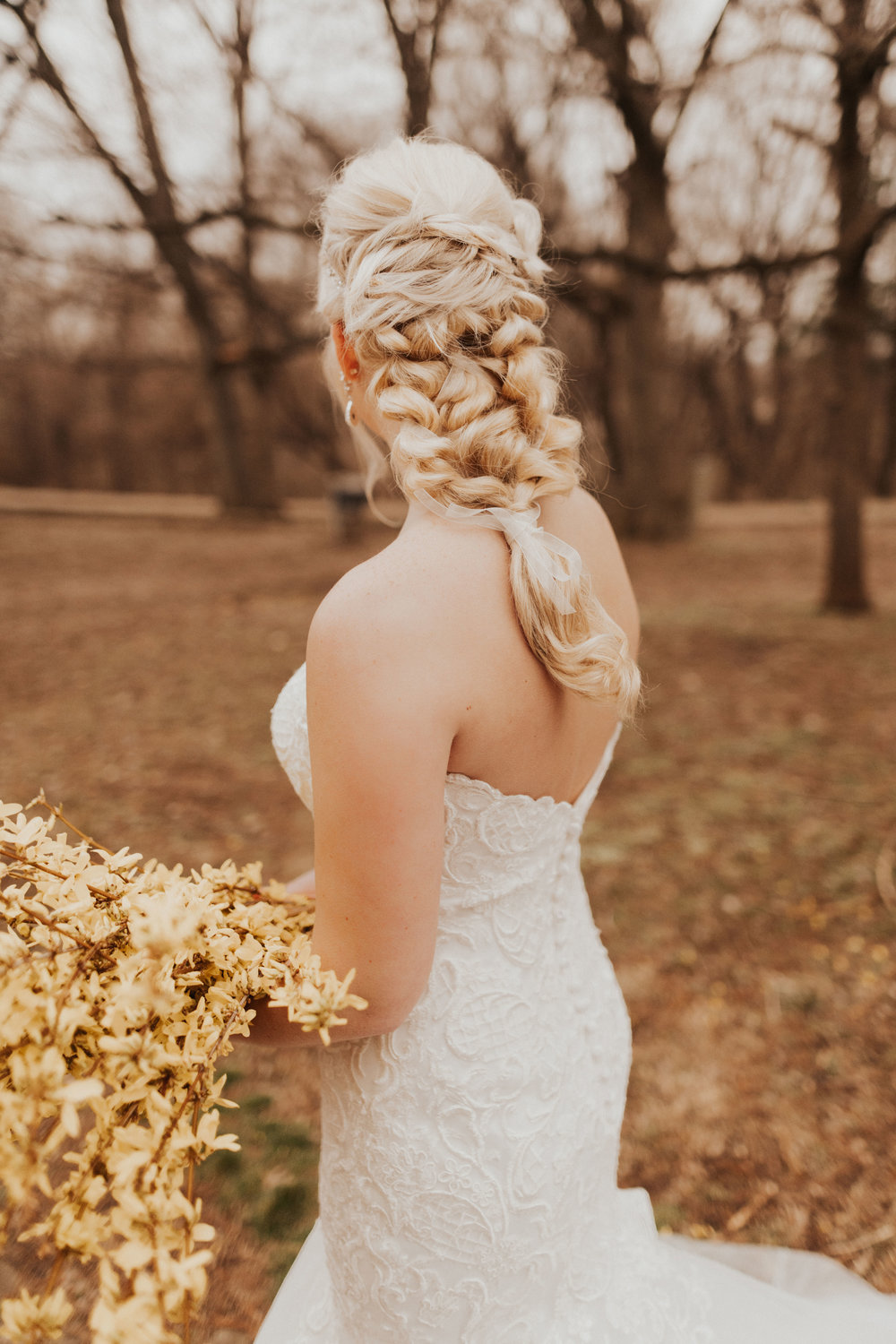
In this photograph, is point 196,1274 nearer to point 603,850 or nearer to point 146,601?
point 603,850

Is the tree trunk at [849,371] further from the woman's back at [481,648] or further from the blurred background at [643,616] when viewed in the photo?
the woman's back at [481,648]

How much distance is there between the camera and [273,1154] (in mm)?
2902

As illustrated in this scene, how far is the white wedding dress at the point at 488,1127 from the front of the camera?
4.84 ft

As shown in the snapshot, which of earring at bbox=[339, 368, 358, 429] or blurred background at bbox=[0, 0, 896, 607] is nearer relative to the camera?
earring at bbox=[339, 368, 358, 429]

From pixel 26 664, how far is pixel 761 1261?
756 cm

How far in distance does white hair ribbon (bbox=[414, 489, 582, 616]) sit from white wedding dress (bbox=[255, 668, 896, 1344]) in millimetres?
323

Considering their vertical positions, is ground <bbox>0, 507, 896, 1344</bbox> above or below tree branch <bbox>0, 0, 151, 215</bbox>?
below

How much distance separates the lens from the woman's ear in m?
1.50

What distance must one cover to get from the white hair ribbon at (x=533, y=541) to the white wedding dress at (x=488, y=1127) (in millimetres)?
→ 323

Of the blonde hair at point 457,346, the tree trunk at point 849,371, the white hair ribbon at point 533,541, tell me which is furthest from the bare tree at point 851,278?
the white hair ribbon at point 533,541

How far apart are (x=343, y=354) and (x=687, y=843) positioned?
3.86m

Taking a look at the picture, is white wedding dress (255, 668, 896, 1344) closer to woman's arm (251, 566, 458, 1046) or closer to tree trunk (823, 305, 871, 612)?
woman's arm (251, 566, 458, 1046)

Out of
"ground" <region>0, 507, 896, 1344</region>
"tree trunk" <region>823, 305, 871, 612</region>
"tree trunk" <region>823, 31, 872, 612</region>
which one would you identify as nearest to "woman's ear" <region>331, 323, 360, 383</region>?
"ground" <region>0, 507, 896, 1344</region>

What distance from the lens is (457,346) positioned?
1.40m
